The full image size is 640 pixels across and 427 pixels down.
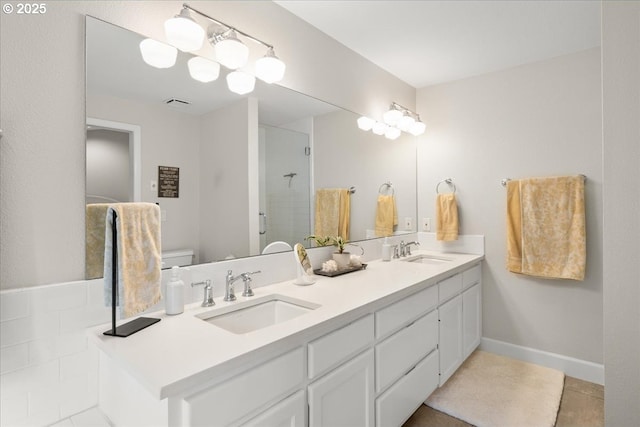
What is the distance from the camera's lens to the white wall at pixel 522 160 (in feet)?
7.85

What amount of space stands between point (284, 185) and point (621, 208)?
1.55 m

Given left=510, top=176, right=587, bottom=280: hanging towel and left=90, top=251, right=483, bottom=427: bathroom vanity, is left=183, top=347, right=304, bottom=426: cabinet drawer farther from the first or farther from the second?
left=510, top=176, right=587, bottom=280: hanging towel

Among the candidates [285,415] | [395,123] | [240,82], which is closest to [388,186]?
[395,123]

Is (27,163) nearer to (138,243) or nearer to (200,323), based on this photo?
(138,243)

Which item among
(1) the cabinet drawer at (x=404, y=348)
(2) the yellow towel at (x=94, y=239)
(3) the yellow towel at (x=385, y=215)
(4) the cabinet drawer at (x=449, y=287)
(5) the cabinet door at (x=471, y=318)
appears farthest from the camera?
(3) the yellow towel at (x=385, y=215)

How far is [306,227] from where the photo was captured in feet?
6.97

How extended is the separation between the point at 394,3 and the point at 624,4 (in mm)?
1033

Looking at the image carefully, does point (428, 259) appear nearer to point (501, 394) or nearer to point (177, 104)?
point (501, 394)

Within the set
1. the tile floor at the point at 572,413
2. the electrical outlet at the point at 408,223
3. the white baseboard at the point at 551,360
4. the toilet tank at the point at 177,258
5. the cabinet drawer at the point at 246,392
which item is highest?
the electrical outlet at the point at 408,223

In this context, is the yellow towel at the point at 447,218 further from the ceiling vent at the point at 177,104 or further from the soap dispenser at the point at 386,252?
the ceiling vent at the point at 177,104

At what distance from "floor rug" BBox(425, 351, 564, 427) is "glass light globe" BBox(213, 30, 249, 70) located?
7.43 feet

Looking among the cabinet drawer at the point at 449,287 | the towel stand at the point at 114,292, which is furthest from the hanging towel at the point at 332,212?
the towel stand at the point at 114,292

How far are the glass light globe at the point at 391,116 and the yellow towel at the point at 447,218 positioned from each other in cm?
79

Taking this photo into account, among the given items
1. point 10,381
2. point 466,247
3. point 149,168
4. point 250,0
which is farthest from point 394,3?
point 10,381
